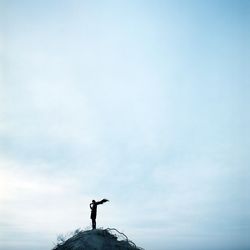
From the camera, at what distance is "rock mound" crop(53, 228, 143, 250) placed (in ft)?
53.3

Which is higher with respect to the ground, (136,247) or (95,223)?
(95,223)

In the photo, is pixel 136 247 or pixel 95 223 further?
pixel 95 223

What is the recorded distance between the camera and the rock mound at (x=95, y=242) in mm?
16234

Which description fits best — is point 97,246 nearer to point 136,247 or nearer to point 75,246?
point 75,246

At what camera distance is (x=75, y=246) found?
16.2m

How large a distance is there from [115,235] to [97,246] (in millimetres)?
1435

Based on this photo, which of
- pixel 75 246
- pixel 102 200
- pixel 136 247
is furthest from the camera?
pixel 102 200

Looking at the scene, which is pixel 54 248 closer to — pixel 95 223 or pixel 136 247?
pixel 95 223

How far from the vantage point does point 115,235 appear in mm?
17500

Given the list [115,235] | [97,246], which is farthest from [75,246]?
[115,235]

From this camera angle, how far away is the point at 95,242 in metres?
16.4

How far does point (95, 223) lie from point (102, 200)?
1086mm

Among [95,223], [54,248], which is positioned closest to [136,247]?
[95,223]

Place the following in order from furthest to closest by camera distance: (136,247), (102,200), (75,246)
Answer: (102,200) < (136,247) < (75,246)
